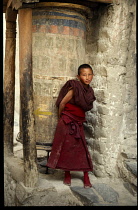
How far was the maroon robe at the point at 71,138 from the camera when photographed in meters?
3.48

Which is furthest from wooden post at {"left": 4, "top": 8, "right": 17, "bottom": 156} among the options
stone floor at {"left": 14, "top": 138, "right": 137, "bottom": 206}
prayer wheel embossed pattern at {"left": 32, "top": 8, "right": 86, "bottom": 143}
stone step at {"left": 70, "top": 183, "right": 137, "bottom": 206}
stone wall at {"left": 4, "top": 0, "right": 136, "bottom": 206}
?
stone step at {"left": 70, "top": 183, "right": 137, "bottom": 206}

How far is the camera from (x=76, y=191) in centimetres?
334

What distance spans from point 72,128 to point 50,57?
0.96 metres

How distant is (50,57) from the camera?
362 cm

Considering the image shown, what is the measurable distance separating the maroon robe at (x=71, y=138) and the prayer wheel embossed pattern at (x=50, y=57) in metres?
0.15

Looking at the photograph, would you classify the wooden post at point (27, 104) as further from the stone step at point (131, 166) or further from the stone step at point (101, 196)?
the stone step at point (131, 166)

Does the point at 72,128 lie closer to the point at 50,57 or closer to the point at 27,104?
the point at 27,104

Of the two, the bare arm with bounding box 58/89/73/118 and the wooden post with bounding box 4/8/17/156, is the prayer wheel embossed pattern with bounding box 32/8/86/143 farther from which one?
the wooden post with bounding box 4/8/17/156

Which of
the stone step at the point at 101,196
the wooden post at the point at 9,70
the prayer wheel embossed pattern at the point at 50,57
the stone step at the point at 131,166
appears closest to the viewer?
the stone step at the point at 101,196

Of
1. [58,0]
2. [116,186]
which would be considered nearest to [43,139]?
[116,186]

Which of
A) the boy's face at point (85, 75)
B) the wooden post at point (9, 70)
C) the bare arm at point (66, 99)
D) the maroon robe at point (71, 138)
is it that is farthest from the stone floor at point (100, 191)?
the boy's face at point (85, 75)

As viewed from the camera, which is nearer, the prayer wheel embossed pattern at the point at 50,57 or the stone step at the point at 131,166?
the stone step at the point at 131,166

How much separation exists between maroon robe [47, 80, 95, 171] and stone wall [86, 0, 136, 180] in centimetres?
30

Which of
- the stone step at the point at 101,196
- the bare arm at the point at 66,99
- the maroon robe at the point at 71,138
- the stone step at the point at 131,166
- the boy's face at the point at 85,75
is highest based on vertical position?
the boy's face at the point at 85,75
